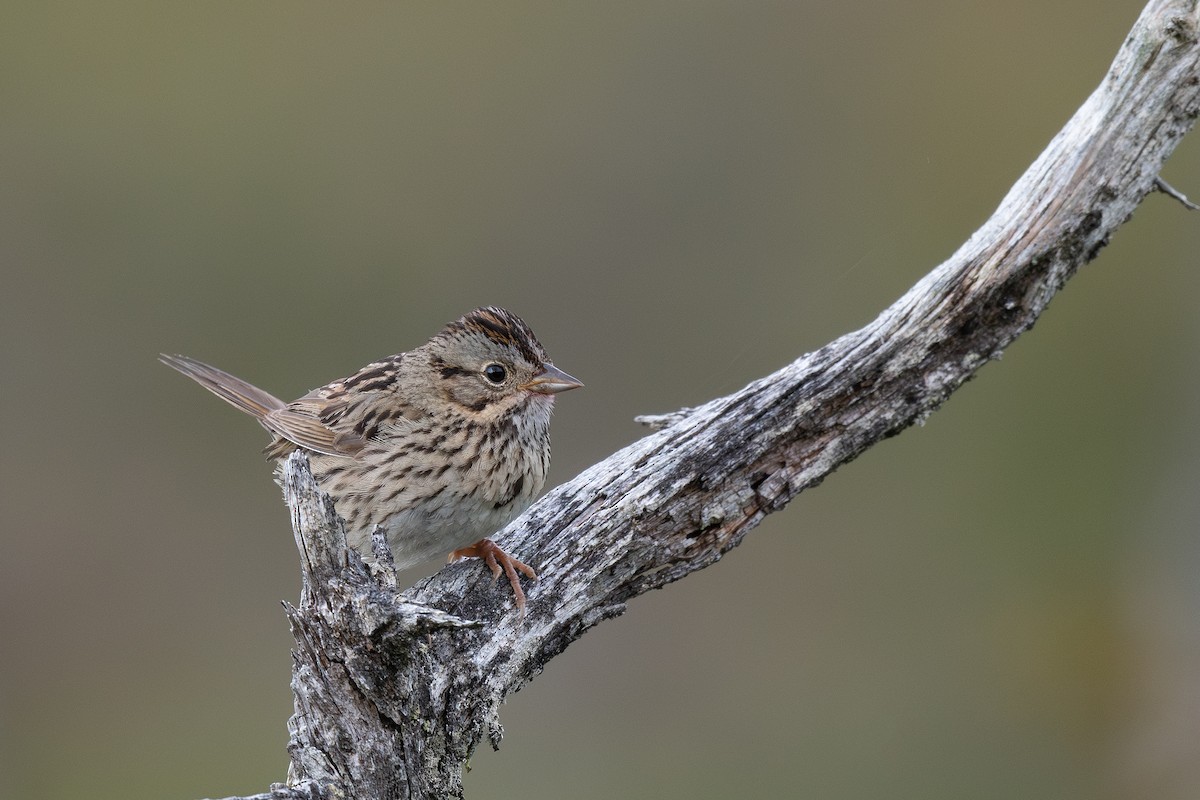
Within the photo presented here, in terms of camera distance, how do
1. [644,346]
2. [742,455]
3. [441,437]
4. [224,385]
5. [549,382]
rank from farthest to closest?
[644,346] < [224,385] < [549,382] < [441,437] < [742,455]

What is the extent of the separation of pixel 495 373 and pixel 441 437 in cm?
35

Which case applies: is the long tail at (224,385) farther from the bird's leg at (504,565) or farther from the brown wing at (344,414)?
the bird's leg at (504,565)

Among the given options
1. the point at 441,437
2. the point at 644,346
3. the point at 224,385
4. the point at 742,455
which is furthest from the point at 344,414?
the point at 644,346

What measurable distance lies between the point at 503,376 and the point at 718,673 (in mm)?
4543

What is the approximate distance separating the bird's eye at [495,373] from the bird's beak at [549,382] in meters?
0.09

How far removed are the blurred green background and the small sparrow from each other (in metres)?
3.51

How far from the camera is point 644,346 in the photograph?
9383 mm

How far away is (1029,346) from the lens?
998cm

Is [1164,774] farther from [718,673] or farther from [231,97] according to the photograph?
[231,97]

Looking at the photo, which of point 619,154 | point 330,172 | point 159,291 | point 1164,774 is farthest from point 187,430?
point 1164,774

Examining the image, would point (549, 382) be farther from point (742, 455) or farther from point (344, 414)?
point (742, 455)

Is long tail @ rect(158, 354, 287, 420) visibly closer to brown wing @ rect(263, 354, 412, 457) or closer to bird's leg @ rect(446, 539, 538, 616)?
brown wing @ rect(263, 354, 412, 457)

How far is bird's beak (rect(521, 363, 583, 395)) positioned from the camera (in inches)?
193

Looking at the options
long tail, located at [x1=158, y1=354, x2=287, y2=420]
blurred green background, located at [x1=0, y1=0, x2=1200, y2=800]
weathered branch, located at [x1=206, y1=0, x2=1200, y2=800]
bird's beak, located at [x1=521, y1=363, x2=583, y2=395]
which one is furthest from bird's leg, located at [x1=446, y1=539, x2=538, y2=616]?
blurred green background, located at [x1=0, y1=0, x2=1200, y2=800]
